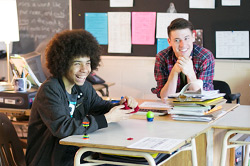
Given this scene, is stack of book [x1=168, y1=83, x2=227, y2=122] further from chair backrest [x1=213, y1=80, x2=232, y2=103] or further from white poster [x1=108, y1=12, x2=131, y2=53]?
white poster [x1=108, y1=12, x2=131, y2=53]

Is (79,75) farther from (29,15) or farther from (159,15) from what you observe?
(29,15)

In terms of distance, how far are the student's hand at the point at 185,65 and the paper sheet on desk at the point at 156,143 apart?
3.59 ft

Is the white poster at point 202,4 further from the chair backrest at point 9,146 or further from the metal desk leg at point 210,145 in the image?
→ the chair backrest at point 9,146

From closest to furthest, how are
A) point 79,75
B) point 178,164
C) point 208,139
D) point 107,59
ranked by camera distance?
point 79,75 < point 208,139 < point 178,164 < point 107,59

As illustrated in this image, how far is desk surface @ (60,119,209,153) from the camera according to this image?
204 cm

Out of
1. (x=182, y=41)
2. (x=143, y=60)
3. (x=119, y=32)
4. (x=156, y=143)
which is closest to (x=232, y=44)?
Result: (x=143, y=60)

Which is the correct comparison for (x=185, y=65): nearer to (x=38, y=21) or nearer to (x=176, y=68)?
(x=176, y=68)

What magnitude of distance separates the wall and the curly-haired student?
2208 mm

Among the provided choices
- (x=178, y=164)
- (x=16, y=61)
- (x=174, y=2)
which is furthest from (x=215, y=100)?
(x=174, y=2)

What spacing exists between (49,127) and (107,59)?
281 centimetres

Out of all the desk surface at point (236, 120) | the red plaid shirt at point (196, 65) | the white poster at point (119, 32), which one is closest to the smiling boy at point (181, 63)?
the red plaid shirt at point (196, 65)

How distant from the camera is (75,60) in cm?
244

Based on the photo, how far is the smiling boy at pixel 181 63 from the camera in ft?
10.3

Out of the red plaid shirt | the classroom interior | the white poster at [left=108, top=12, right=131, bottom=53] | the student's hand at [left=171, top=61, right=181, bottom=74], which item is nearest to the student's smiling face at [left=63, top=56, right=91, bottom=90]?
the student's hand at [left=171, top=61, right=181, bottom=74]
